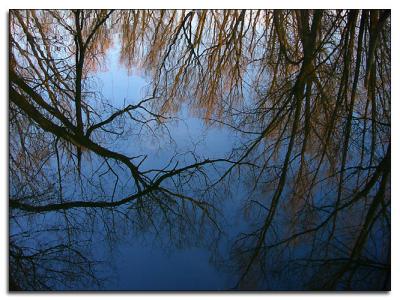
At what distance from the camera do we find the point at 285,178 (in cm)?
149

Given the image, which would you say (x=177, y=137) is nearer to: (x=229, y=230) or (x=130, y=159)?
(x=130, y=159)

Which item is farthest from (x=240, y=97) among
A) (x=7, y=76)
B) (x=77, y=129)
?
(x=7, y=76)

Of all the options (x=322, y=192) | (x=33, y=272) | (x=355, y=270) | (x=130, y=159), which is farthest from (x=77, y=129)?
(x=355, y=270)

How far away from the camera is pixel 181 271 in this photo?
4.22 ft

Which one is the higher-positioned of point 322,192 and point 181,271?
point 322,192

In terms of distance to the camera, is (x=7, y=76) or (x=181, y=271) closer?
(x=181, y=271)

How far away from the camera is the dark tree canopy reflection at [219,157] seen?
4.42 feet

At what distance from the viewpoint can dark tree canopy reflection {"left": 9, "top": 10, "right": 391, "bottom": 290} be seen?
4.42 feet

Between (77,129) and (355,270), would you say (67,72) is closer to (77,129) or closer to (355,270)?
(77,129)

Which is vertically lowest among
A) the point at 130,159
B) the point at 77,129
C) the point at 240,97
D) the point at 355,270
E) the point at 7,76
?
the point at 355,270

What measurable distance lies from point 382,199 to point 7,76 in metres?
1.68

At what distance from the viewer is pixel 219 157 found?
5.16ft
